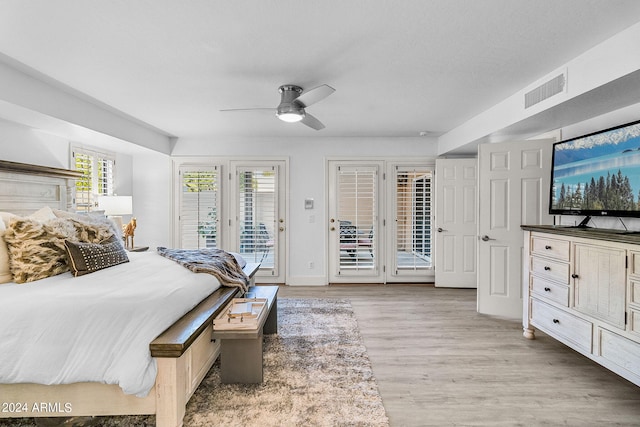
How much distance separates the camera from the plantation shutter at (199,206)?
201 inches

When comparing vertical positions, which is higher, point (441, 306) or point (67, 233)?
point (67, 233)

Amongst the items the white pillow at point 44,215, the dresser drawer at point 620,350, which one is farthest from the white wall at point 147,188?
the dresser drawer at point 620,350

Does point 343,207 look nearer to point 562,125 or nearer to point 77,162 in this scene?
point 562,125

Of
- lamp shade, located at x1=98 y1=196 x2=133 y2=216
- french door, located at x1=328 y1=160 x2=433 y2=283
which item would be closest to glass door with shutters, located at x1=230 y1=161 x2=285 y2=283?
french door, located at x1=328 y1=160 x2=433 y2=283

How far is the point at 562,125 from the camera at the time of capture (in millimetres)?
3201

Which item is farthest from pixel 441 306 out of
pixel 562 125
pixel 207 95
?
pixel 207 95

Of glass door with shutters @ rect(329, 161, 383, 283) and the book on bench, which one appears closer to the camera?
the book on bench

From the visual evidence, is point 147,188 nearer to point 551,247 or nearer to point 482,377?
point 482,377

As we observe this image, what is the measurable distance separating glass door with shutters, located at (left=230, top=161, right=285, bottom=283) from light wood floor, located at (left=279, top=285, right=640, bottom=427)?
6.86 feet

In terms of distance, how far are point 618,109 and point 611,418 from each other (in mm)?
2383

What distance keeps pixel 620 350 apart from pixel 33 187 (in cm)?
509

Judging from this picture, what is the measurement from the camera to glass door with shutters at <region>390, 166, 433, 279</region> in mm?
5125

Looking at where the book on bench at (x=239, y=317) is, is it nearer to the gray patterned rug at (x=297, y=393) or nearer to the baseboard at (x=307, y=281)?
the gray patterned rug at (x=297, y=393)

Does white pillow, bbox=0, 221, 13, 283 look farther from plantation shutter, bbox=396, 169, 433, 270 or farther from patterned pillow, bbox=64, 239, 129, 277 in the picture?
plantation shutter, bbox=396, 169, 433, 270
